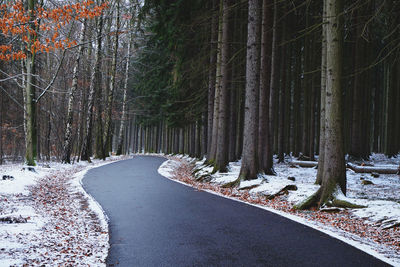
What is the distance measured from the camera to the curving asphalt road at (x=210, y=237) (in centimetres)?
472

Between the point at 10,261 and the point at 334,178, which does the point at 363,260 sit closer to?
the point at 334,178

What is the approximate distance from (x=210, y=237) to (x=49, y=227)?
3180 millimetres

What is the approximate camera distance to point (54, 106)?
24.8 meters

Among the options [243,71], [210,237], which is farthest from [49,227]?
[243,71]

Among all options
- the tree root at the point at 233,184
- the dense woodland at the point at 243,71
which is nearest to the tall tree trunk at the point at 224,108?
the dense woodland at the point at 243,71

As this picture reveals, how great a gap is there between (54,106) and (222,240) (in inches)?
897

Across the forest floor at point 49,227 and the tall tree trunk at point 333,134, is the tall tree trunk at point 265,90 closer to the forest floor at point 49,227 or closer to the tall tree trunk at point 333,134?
the tall tree trunk at point 333,134

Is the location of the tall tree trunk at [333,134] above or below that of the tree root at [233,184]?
above

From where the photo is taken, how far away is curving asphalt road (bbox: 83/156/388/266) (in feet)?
15.5

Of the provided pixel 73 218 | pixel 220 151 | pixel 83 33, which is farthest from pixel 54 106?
pixel 73 218

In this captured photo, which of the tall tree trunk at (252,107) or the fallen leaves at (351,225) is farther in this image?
the tall tree trunk at (252,107)

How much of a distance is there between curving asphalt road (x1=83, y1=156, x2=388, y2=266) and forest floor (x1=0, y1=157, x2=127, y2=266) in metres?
0.37

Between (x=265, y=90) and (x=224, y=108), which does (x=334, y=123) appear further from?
(x=224, y=108)

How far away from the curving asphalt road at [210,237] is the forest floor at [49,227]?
0.37 m
